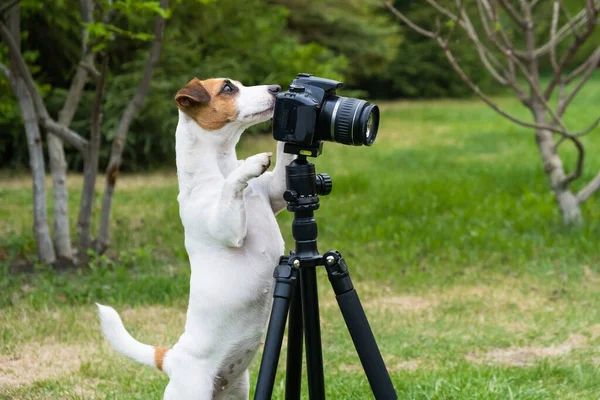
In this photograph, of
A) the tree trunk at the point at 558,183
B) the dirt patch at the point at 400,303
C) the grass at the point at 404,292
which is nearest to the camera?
the grass at the point at 404,292

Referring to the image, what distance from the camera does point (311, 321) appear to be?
7.82 feet

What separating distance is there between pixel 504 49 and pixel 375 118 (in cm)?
389

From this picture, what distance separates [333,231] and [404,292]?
1481mm

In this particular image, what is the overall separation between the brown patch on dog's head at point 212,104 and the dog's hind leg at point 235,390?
81cm

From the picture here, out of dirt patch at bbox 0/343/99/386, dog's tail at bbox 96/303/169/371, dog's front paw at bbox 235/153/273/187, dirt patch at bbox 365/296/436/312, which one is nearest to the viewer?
dog's front paw at bbox 235/153/273/187

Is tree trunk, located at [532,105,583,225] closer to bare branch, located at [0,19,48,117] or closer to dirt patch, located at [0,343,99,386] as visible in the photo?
bare branch, located at [0,19,48,117]

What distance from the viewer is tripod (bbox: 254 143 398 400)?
7.48 ft

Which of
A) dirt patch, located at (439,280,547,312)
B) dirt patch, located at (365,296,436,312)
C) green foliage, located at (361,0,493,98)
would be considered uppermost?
dirt patch, located at (439,280,547,312)

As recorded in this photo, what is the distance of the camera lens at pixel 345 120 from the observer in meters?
2.25

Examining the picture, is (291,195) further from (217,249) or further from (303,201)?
(217,249)

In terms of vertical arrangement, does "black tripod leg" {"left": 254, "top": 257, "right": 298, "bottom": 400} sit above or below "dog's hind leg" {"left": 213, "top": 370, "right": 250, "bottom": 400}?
above

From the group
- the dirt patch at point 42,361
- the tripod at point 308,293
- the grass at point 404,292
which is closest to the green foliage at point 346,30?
the grass at point 404,292

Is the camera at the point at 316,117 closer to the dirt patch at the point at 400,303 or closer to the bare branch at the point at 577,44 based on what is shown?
the dirt patch at the point at 400,303

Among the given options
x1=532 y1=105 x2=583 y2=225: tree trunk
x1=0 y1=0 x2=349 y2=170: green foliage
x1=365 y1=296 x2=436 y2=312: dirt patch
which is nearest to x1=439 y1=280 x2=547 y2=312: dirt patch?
x1=365 y1=296 x2=436 y2=312: dirt patch
